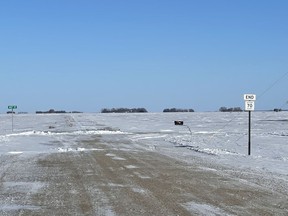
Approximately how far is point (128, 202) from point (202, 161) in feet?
29.2

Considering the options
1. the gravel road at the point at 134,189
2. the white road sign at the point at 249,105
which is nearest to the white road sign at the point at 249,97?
the white road sign at the point at 249,105

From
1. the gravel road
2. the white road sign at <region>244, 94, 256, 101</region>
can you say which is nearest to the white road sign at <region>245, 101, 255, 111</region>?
the white road sign at <region>244, 94, 256, 101</region>

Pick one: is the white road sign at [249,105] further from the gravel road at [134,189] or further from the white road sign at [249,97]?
the gravel road at [134,189]

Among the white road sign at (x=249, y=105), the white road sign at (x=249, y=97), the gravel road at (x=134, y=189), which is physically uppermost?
the white road sign at (x=249, y=97)

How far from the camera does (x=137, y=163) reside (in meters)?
16.6

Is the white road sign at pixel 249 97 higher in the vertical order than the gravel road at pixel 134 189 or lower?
higher

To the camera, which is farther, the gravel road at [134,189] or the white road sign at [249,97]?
the white road sign at [249,97]

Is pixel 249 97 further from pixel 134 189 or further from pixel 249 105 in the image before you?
pixel 134 189

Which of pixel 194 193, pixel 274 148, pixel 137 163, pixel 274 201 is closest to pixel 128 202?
pixel 194 193

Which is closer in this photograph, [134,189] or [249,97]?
[134,189]

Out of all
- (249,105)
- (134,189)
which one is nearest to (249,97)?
(249,105)

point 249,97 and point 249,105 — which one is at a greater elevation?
point 249,97

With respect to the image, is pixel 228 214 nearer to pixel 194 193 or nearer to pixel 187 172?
pixel 194 193

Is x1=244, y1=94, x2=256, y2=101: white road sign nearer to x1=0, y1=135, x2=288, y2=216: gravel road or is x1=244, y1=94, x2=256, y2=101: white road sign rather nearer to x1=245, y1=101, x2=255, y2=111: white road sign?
x1=245, y1=101, x2=255, y2=111: white road sign
